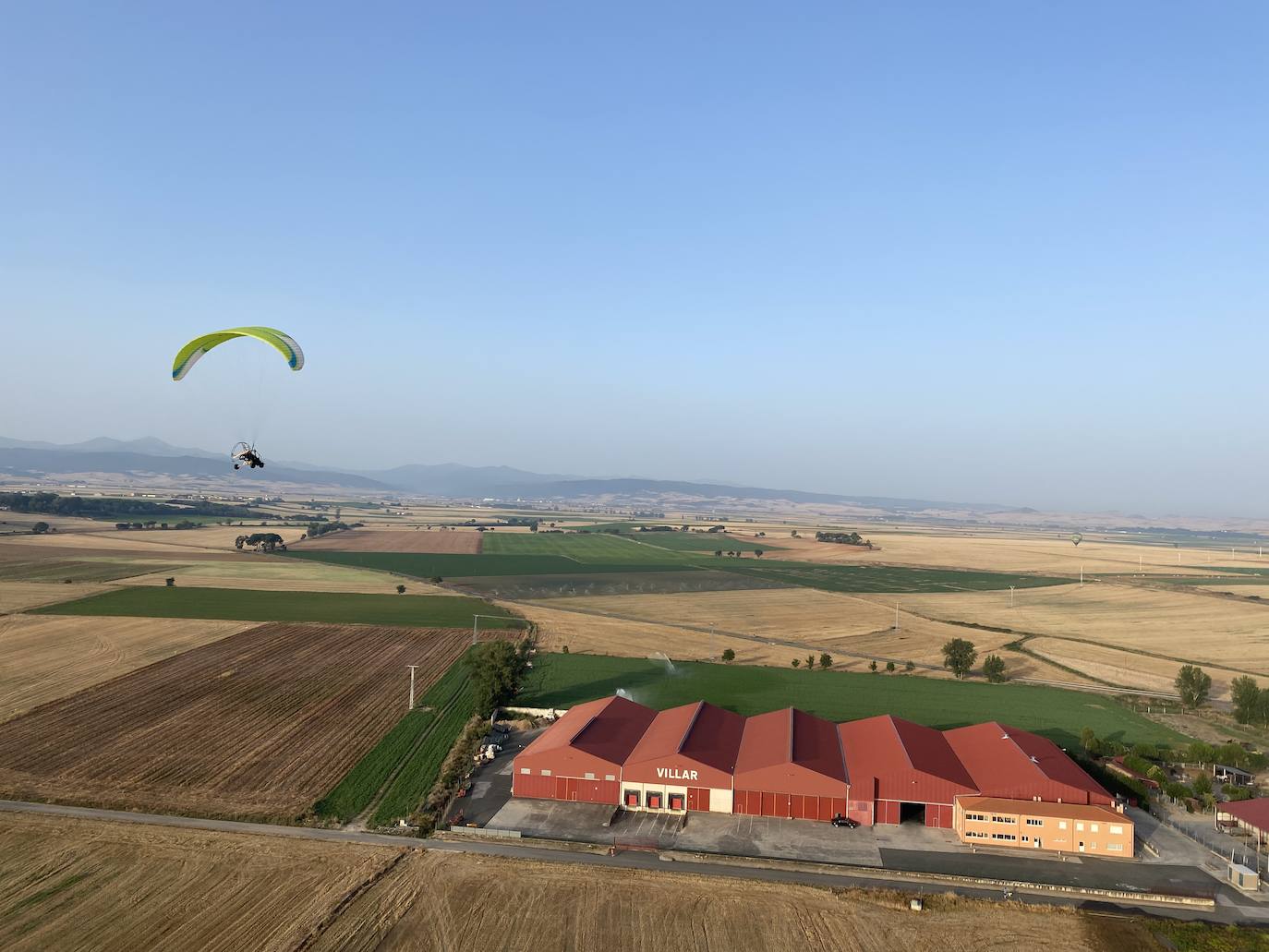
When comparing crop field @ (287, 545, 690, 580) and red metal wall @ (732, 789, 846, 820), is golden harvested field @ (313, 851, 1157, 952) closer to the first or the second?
red metal wall @ (732, 789, 846, 820)

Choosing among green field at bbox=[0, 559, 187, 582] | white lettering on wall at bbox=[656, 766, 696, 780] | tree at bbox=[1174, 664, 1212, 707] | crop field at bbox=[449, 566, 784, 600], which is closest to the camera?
white lettering on wall at bbox=[656, 766, 696, 780]

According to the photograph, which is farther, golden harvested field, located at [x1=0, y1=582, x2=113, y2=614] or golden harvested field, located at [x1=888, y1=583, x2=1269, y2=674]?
golden harvested field, located at [x1=0, y1=582, x2=113, y2=614]

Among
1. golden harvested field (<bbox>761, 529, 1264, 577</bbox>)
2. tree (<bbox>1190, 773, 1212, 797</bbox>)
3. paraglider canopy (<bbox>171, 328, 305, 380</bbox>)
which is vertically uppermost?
paraglider canopy (<bbox>171, 328, 305, 380</bbox>)

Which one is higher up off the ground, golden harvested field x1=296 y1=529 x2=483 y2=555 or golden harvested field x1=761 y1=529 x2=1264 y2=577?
golden harvested field x1=761 y1=529 x2=1264 y2=577

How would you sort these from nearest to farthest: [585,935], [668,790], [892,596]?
[585,935] < [668,790] < [892,596]

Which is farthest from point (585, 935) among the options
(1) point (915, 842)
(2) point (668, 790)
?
(1) point (915, 842)

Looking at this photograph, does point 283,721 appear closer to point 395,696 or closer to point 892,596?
point 395,696

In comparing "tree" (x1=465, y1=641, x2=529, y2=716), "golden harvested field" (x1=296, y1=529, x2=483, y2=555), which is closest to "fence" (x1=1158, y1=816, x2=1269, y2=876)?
"tree" (x1=465, y1=641, x2=529, y2=716)
